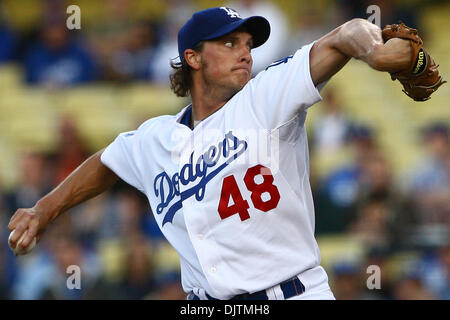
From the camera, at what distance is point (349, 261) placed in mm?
6930

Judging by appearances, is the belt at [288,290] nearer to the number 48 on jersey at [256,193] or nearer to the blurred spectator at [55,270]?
the number 48 on jersey at [256,193]

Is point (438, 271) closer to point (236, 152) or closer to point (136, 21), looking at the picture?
point (236, 152)

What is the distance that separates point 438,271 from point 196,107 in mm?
3123

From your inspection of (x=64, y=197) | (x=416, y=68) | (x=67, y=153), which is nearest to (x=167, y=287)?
(x=67, y=153)

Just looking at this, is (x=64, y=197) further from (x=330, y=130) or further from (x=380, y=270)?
(x=330, y=130)

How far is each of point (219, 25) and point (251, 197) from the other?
966 mm

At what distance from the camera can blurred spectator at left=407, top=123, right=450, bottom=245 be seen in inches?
268

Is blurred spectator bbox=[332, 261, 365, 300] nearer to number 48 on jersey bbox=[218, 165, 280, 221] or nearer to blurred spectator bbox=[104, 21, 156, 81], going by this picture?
number 48 on jersey bbox=[218, 165, 280, 221]

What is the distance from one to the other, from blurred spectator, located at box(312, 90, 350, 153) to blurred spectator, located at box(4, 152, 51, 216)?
8.62 ft

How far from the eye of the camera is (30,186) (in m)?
8.03

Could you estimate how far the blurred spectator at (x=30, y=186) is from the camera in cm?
792

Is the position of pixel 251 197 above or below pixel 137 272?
above
